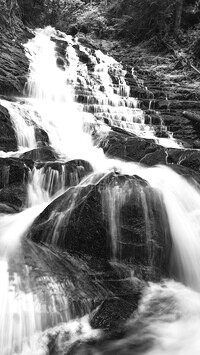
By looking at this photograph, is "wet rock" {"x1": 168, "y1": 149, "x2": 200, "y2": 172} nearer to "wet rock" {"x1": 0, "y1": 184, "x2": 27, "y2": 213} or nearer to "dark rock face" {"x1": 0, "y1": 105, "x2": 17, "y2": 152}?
"wet rock" {"x1": 0, "y1": 184, "x2": 27, "y2": 213}

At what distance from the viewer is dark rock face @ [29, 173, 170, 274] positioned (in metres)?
5.52

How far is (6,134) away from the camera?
9.99 meters

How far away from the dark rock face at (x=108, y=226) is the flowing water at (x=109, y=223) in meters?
0.05

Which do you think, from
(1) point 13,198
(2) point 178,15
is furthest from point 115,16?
(1) point 13,198

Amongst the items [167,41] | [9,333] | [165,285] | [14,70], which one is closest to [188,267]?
[165,285]

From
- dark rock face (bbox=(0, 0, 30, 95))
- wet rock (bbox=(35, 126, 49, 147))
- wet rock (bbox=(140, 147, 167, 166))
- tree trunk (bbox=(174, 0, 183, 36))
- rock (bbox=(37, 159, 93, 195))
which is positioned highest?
tree trunk (bbox=(174, 0, 183, 36))

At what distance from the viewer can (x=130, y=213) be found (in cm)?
578

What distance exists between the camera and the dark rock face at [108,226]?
5.52 m

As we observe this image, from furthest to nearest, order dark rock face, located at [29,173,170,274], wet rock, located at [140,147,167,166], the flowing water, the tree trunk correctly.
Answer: the tree trunk → wet rock, located at [140,147,167,166] → dark rock face, located at [29,173,170,274] → the flowing water

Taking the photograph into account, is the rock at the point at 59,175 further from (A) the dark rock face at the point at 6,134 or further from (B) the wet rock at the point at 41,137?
(B) the wet rock at the point at 41,137

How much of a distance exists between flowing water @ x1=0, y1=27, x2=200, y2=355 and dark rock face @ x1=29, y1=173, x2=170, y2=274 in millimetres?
49

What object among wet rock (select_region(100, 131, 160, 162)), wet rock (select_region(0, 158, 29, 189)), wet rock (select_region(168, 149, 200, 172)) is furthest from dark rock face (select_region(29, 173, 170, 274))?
wet rock (select_region(100, 131, 160, 162))

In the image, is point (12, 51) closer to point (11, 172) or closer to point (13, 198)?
point (11, 172)

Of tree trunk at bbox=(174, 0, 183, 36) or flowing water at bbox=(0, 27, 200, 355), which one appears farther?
tree trunk at bbox=(174, 0, 183, 36)
